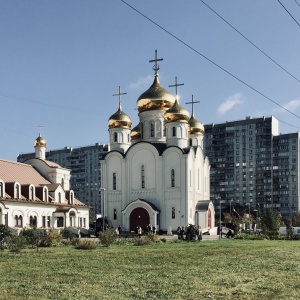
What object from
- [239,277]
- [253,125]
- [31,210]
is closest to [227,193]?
[253,125]

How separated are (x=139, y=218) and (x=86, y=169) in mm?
78024

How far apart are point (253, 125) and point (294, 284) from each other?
95.8 metres

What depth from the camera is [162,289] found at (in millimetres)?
11430

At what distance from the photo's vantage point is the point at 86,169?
131250mm

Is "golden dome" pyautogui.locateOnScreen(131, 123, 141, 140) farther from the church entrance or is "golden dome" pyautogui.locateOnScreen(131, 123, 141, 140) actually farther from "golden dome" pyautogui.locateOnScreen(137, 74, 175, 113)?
the church entrance

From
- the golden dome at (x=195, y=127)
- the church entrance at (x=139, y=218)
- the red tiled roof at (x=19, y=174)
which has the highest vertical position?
the golden dome at (x=195, y=127)

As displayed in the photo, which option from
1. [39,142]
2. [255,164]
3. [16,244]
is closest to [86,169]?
[255,164]

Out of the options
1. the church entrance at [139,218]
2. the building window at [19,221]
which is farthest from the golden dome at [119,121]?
the building window at [19,221]

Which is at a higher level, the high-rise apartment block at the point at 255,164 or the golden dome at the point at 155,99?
the golden dome at the point at 155,99

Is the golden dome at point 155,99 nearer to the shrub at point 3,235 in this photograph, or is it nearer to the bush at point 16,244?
the shrub at point 3,235

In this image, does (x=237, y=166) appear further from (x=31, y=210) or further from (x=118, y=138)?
(x=31, y=210)

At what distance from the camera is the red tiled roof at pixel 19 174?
48812 millimetres

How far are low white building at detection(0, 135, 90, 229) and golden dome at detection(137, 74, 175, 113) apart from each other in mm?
12261

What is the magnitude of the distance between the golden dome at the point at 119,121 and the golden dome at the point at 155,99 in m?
1.96
